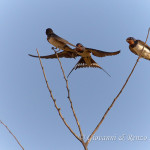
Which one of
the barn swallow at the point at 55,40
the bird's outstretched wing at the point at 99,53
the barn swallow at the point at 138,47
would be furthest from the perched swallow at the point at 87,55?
the barn swallow at the point at 138,47

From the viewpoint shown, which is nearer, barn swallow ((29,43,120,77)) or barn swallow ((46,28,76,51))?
barn swallow ((46,28,76,51))

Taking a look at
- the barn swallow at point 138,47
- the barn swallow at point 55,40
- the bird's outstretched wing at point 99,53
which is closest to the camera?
the barn swallow at point 55,40

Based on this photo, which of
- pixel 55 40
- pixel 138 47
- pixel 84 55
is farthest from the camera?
pixel 84 55

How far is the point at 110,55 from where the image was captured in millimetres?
5844

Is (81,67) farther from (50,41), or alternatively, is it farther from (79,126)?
(79,126)

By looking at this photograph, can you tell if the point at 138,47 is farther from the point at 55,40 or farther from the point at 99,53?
the point at 55,40

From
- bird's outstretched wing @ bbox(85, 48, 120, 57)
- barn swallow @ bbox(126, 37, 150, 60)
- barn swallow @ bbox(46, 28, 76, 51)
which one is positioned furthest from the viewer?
barn swallow @ bbox(126, 37, 150, 60)

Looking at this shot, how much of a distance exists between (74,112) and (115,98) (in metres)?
0.33

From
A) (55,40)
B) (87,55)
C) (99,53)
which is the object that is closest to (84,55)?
(87,55)

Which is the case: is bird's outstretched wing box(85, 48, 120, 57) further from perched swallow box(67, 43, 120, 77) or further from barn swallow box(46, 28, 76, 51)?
barn swallow box(46, 28, 76, 51)

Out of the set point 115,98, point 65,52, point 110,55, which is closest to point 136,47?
point 110,55

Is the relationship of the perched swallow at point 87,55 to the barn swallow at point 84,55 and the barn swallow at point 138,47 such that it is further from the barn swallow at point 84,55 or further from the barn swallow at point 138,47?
the barn swallow at point 138,47

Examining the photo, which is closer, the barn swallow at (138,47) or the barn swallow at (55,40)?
the barn swallow at (55,40)

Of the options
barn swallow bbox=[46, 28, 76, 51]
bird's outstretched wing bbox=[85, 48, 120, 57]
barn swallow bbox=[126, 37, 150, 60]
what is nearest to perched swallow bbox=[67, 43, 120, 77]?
bird's outstretched wing bbox=[85, 48, 120, 57]
